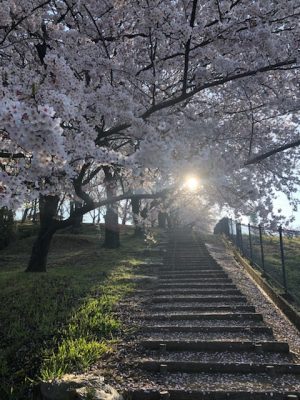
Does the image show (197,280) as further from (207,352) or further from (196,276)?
(207,352)

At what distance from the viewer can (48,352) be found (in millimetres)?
7199

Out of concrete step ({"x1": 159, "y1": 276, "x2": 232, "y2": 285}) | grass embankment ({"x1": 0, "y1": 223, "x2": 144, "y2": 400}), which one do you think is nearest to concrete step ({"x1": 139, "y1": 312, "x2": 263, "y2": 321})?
grass embankment ({"x1": 0, "y1": 223, "x2": 144, "y2": 400})

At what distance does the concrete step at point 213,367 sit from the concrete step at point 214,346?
0.73 meters

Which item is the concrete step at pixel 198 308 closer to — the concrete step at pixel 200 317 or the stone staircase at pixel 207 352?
the stone staircase at pixel 207 352

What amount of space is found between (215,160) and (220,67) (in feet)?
7.30

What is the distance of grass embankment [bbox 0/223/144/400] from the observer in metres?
6.75

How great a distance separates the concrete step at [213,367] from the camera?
6766mm

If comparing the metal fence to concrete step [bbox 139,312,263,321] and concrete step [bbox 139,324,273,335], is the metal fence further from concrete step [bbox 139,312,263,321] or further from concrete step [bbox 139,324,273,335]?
concrete step [bbox 139,324,273,335]

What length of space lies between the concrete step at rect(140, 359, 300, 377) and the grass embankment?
1028mm

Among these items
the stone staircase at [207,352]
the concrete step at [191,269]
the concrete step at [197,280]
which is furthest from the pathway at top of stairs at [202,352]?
the concrete step at [191,269]

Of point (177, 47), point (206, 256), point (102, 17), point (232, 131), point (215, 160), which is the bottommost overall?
point (206, 256)

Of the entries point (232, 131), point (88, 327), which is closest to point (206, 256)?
point (232, 131)

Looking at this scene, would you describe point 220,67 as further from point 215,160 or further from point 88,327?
point 88,327

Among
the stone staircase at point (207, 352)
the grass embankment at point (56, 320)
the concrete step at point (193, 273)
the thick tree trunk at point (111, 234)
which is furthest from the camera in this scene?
the thick tree trunk at point (111, 234)
